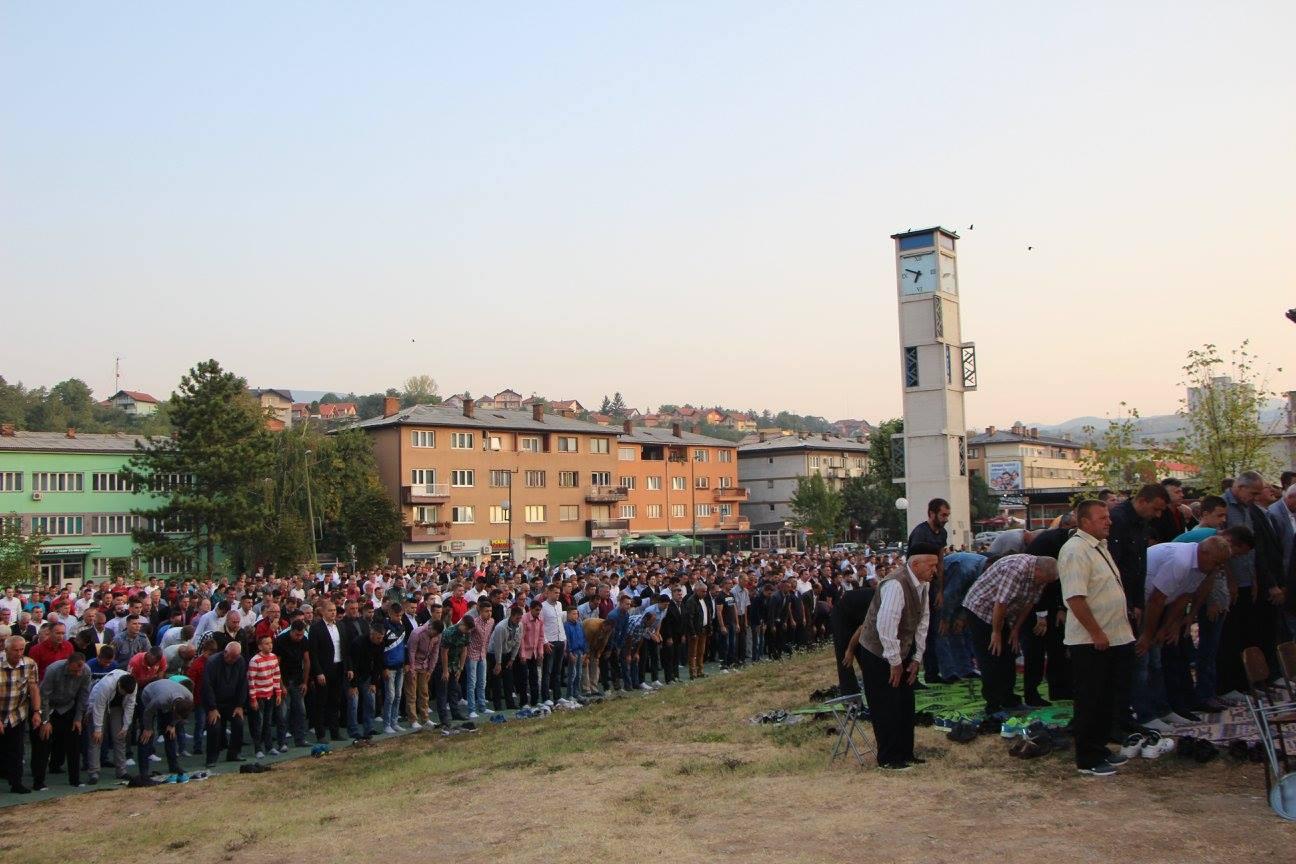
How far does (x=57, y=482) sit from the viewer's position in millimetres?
63688

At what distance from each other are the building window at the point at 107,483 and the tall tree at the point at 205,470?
10.8m

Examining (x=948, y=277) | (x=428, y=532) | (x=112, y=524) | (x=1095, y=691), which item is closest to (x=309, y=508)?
(x=428, y=532)

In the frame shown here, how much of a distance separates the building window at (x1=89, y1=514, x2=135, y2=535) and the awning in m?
1.38

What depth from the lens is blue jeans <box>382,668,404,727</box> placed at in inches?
559

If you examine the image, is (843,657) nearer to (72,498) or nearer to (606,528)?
(72,498)

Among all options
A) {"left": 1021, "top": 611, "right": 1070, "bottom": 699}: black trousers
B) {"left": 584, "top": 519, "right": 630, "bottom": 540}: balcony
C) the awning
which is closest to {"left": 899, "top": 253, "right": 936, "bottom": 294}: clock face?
{"left": 1021, "top": 611, "right": 1070, "bottom": 699}: black trousers

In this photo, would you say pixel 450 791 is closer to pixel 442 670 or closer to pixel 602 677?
pixel 442 670

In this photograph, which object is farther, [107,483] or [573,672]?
[107,483]

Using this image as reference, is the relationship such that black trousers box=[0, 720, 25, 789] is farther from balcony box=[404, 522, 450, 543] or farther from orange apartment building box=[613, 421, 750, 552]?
orange apartment building box=[613, 421, 750, 552]

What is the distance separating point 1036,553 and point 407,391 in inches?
5766

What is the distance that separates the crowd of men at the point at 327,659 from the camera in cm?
1162

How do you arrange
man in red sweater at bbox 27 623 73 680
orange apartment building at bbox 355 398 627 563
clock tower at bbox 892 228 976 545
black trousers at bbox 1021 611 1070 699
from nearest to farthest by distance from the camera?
1. black trousers at bbox 1021 611 1070 699
2. man in red sweater at bbox 27 623 73 680
3. clock tower at bbox 892 228 976 545
4. orange apartment building at bbox 355 398 627 563

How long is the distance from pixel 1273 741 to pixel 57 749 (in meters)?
11.8

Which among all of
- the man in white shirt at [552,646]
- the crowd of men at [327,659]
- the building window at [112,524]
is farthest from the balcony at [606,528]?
the man in white shirt at [552,646]
